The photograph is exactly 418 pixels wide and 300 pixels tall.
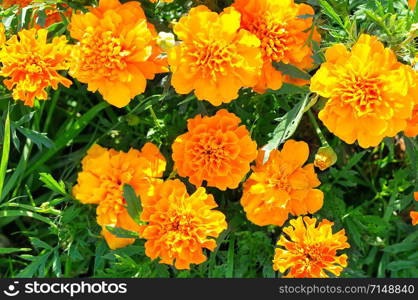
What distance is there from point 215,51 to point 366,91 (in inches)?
12.1

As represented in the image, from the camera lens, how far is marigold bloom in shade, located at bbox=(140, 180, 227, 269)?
3.86ft

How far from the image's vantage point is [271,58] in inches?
46.8

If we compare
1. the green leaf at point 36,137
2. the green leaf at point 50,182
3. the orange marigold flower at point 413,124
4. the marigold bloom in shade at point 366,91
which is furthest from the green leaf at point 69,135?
the orange marigold flower at point 413,124

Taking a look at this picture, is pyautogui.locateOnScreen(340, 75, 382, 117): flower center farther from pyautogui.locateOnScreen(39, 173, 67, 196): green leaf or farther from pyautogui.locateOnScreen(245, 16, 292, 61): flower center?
pyautogui.locateOnScreen(39, 173, 67, 196): green leaf

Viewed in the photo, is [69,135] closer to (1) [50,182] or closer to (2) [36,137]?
(2) [36,137]

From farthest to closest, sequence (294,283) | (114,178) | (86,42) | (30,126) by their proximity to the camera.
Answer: (30,126) → (294,283) → (114,178) → (86,42)

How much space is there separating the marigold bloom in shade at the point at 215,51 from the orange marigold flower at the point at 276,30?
0.06 meters

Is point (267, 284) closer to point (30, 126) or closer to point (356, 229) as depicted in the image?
point (356, 229)

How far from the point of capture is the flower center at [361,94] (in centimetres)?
106

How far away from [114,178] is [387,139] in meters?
0.63

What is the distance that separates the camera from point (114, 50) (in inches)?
45.3

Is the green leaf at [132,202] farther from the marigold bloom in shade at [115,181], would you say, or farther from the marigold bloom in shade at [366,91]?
the marigold bloom in shade at [366,91]

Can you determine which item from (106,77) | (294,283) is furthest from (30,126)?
(294,283)

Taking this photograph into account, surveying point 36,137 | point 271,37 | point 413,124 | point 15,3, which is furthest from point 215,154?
point 15,3
